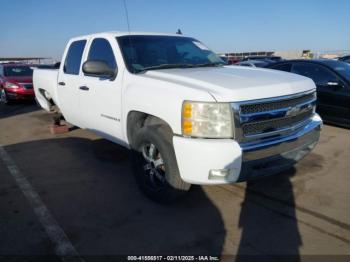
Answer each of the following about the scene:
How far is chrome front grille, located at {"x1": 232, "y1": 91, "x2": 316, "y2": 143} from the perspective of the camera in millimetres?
2996

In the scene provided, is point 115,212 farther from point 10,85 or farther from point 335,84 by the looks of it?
point 10,85

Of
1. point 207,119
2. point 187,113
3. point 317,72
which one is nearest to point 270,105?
point 207,119

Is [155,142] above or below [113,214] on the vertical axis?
above

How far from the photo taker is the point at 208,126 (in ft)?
9.86

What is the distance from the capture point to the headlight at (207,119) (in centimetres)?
296

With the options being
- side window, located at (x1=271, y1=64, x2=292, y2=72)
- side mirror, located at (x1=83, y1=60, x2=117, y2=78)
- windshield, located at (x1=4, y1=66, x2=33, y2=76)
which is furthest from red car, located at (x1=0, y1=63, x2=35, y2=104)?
side mirror, located at (x1=83, y1=60, x2=117, y2=78)

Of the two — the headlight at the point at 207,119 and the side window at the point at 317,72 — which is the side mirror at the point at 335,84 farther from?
the headlight at the point at 207,119

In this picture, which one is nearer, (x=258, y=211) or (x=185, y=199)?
(x=258, y=211)

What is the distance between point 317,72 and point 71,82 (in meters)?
5.13

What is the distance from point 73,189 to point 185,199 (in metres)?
1.48

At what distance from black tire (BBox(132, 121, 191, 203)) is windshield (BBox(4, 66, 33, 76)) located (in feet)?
36.1

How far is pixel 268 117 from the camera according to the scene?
3180mm

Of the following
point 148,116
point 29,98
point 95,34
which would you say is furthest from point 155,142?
point 29,98

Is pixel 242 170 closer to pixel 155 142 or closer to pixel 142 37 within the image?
pixel 155 142
